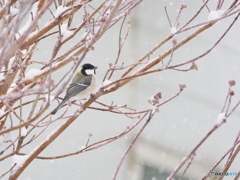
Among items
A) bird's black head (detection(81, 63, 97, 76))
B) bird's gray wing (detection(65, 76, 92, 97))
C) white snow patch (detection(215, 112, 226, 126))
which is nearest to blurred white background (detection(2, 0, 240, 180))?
bird's black head (detection(81, 63, 97, 76))

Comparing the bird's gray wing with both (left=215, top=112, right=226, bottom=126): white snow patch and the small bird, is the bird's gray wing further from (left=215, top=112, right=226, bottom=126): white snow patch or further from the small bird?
(left=215, top=112, right=226, bottom=126): white snow patch

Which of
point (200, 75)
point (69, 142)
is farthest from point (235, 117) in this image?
point (69, 142)

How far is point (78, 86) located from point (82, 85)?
5 cm

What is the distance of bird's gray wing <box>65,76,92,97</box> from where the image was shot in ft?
9.20

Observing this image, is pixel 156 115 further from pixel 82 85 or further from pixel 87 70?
pixel 82 85

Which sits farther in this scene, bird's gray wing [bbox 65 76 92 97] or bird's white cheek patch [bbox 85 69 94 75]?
bird's white cheek patch [bbox 85 69 94 75]

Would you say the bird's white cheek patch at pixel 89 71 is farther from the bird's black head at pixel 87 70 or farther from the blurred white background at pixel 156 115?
the blurred white background at pixel 156 115

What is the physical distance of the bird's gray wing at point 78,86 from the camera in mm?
2804

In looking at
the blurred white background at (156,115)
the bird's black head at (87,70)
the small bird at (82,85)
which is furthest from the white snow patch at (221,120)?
the blurred white background at (156,115)

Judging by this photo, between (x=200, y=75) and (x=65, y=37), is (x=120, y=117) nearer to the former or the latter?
(x=200, y=75)

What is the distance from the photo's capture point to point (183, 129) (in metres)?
7.97

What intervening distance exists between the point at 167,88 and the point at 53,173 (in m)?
2.46

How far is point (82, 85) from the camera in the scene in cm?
300

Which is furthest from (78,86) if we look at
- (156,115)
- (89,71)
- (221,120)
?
(156,115)
